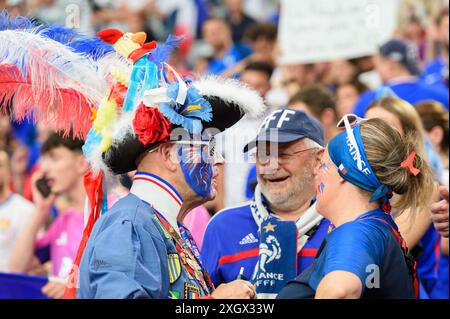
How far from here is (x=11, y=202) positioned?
7.06 meters

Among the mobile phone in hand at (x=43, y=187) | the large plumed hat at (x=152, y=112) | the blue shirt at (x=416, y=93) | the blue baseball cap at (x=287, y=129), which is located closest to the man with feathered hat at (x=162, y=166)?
the large plumed hat at (x=152, y=112)

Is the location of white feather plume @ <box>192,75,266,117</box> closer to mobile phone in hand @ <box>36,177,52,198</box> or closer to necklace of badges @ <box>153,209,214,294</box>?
necklace of badges @ <box>153,209,214,294</box>

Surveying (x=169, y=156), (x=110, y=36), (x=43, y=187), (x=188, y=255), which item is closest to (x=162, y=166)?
Answer: (x=169, y=156)

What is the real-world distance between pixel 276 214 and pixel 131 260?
165 cm

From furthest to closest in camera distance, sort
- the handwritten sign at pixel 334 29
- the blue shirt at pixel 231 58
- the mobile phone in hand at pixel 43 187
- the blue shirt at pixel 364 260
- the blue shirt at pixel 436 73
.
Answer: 1. the blue shirt at pixel 231 58
2. the blue shirt at pixel 436 73
3. the handwritten sign at pixel 334 29
4. the mobile phone in hand at pixel 43 187
5. the blue shirt at pixel 364 260

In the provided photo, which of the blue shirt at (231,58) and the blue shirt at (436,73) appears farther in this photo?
the blue shirt at (231,58)

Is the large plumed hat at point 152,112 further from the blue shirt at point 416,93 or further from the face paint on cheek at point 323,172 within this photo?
the blue shirt at point 416,93

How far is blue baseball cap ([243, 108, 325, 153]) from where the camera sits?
472cm

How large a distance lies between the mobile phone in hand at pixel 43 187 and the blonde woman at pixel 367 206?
11.3ft

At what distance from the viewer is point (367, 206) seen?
137 inches

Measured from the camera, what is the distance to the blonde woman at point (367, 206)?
127 inches

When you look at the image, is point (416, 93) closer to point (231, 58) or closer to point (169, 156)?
point (231, 58)
